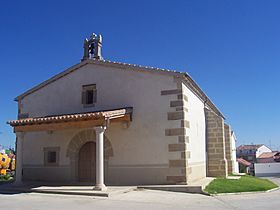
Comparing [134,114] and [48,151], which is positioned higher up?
[134,114]

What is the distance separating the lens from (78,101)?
14.3m

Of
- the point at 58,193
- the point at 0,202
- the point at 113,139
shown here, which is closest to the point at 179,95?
the point at 113,139

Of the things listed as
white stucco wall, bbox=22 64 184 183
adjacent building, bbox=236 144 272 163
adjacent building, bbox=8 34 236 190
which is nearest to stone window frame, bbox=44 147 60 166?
adjacent building, bbox=8 34 236 190

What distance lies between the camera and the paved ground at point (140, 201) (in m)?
8.30

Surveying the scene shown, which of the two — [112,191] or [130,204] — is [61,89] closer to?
[112,191]

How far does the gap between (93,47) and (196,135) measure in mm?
6464

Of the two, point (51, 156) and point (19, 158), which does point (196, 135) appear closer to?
point (51, 156)

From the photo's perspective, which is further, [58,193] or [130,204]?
[58,193]

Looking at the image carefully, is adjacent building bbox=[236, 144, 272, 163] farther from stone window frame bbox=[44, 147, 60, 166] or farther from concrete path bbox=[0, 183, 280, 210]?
concrete path bbox=[0, 183, 280, 210]

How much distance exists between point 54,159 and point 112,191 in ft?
15.7

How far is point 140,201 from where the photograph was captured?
9172 millimetres

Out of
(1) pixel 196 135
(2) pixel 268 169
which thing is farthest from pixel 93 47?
(2) pixel 268 169

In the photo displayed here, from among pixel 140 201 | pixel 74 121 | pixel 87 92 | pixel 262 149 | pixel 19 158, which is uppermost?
pixel 87 92

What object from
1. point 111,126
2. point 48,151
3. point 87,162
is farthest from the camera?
point 48,151
